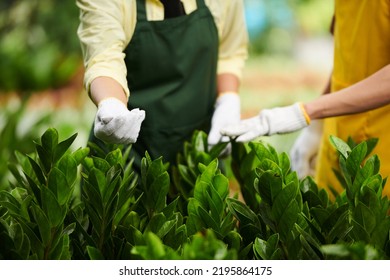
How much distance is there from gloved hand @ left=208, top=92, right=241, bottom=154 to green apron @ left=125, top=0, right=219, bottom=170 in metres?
0.05

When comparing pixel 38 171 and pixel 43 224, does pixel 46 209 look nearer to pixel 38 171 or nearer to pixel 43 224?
pixel 43 224

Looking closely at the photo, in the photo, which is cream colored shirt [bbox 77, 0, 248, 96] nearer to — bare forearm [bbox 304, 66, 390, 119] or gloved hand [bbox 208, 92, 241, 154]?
gloved hand [bbox 208, 92, 241, 154]

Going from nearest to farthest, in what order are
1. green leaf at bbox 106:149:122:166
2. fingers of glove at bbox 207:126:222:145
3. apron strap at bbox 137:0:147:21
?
1. green leaf at bbox 106:149:122:166
2. apron strap at bbox 137:0:147:21
3. fingers of glove at bbox 207:126:222:145

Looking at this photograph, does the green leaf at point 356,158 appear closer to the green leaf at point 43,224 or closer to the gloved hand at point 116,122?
the gloved hand at point 116,122

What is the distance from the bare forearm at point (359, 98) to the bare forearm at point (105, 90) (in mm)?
476

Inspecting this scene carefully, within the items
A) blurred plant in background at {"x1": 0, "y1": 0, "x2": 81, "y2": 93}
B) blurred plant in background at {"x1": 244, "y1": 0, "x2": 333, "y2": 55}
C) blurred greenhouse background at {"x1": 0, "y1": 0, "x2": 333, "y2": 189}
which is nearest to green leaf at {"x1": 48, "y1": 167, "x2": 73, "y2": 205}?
blurred greenhouse background at {"x1": 0, "y1": 0, "x2": 333, "y2": 189}

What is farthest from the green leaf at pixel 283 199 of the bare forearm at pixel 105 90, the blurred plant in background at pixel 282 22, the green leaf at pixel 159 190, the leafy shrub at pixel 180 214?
the blurred plant in background at pixel 282 22

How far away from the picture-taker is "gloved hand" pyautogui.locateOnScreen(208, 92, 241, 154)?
6.02 ft

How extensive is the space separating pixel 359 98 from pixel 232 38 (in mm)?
439

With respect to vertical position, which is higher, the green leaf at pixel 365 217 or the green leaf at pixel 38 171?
the green leaf at pixel 38 171

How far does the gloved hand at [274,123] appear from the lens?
5.68 feet

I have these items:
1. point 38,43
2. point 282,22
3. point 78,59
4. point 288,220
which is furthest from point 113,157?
point 282,22

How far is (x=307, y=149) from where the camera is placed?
7.07 feet

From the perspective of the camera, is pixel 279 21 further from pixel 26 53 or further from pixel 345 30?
pixel 345 30
